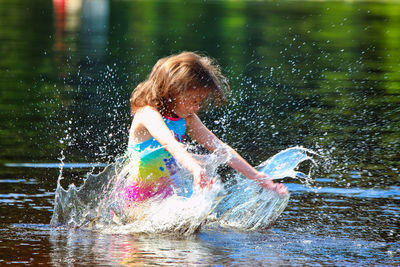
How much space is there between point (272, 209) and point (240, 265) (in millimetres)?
1328

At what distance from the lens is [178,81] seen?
18.1 feet

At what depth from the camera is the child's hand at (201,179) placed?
17.2 feet

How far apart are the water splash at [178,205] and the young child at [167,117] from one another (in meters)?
0.11

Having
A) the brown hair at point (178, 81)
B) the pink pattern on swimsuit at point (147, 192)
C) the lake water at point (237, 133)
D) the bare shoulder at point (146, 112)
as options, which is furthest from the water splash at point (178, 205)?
the brown hair at point (178, 81)

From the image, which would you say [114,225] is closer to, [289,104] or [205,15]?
[289,104]

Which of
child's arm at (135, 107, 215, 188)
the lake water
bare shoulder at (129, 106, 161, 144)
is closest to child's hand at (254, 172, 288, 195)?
the lake water

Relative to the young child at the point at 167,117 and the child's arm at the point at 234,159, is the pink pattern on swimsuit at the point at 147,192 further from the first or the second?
the child's arm at the point at 234,159

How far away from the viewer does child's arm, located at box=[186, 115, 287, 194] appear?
580 centimetres

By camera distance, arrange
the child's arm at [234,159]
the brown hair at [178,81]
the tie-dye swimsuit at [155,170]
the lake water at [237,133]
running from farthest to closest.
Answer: the child's arm at [234,159] → the tie-dye swimsuit at [155,170] → the brown hair at [178,81] → the lake water at [237,133]

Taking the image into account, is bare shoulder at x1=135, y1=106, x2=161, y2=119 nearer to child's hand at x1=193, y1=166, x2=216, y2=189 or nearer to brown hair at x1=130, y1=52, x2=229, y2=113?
brown hair at x1=130, y1=52, x2=229, y2=113

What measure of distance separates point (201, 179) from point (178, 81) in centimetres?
81

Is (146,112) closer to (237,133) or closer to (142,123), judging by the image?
(142,123)

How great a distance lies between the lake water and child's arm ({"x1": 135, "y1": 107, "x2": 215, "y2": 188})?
20.1 inches

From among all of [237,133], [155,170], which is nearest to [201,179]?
[155,170]
